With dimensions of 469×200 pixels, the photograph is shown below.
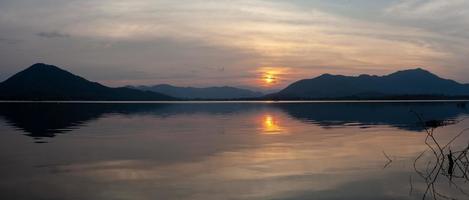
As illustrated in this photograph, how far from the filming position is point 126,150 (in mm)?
31719

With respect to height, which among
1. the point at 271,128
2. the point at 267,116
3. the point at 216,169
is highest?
the point at 267,116

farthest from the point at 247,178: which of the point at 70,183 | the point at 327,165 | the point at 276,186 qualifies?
the point at 70,183

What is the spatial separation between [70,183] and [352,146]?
20026 millimetres

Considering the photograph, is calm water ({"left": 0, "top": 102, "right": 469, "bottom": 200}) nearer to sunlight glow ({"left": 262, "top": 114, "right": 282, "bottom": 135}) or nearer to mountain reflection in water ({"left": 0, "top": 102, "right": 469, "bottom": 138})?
mountain reflection in water ({"left": 0, "top": 102, "right": 469, "bottom": 138})

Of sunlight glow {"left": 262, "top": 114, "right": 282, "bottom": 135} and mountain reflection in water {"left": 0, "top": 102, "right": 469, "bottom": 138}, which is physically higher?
mountain reflection in water {"left": 0, "top": 102, "right": 469, "bottom": 138}

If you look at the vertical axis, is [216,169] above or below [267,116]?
below

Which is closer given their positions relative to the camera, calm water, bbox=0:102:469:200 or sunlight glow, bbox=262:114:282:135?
calm water, bbox=0:102:469:200

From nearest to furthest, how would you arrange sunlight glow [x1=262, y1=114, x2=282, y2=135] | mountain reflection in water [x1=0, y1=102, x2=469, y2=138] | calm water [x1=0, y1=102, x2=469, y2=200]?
calm water [x1=0, y1=102, x2=469, y2=200]
sunlight glow [x1=262, y1=114, x2=282, y2=135]
mountain reflection in water [x1=0, y1=102, x2=469, y2=138]

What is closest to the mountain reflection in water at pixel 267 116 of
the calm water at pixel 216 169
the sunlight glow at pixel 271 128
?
the sunlight glow at pixel 271 128

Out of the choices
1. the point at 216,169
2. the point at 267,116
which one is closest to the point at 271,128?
the point at 216,169

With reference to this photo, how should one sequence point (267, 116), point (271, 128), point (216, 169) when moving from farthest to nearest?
1. point (267, 116)
2. point (271, 128)
3. point (216, 169)

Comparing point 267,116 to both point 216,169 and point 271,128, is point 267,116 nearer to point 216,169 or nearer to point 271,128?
point 271,128

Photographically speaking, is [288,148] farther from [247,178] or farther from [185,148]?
[247,178]

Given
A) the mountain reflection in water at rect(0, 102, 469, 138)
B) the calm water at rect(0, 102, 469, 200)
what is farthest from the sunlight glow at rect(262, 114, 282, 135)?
the calm water at rect(0, 102, 469, 200)
